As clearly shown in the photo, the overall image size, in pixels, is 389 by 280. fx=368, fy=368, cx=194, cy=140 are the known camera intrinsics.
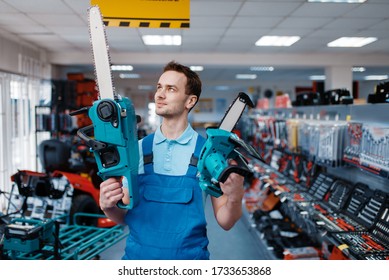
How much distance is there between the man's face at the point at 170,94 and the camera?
145 centimetres

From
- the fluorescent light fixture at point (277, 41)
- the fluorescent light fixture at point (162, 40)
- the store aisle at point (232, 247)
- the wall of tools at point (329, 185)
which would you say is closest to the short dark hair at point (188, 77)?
the wall of tools at point (329, 185)

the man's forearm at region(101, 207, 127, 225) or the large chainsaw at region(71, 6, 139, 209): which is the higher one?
the large chainsaw at region(71, 6, 139, 209)

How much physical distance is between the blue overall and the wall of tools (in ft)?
4.09

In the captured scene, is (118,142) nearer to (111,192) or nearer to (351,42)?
(111,192)

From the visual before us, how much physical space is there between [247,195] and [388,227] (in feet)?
12.1

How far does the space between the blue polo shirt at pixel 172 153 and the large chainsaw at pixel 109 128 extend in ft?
0.37

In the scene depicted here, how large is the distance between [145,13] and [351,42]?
557 centimetres

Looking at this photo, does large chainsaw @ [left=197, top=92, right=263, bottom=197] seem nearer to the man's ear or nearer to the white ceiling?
the man's ear

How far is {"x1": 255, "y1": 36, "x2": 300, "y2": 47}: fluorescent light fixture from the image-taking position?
20.1ft

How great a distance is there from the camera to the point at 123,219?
59.9 inches

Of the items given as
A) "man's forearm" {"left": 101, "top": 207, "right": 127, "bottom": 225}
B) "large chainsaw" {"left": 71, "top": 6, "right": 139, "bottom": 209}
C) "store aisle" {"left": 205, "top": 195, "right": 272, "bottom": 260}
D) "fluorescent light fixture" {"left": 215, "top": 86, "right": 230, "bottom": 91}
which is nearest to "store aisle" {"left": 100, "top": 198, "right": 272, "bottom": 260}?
"store aisle" {"left": 205, "top": 195, "right": 272, "bottom": 260}

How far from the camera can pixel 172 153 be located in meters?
1.50
